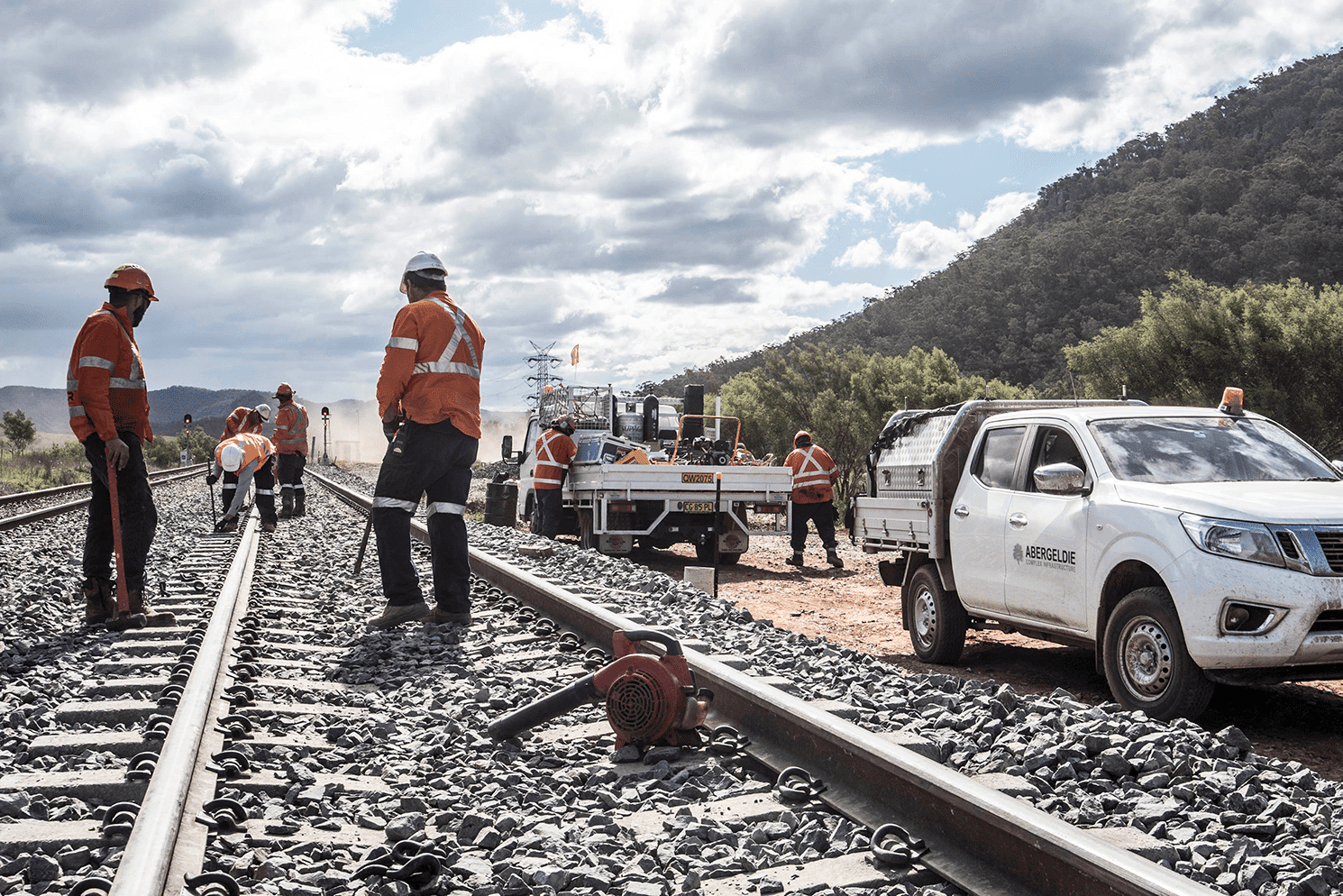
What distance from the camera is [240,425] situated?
17.2 meters

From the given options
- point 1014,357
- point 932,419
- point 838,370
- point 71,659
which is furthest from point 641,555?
point 1014,357

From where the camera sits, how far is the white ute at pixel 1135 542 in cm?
550

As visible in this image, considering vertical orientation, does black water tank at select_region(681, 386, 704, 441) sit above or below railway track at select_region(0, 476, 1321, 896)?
above

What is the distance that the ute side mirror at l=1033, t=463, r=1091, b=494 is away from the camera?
653 cm

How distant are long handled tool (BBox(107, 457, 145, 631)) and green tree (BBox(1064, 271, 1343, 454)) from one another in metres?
32.2

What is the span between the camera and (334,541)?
47.3 feet

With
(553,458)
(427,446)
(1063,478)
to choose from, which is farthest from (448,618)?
(553,458)

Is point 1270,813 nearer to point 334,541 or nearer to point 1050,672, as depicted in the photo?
point 1050,672

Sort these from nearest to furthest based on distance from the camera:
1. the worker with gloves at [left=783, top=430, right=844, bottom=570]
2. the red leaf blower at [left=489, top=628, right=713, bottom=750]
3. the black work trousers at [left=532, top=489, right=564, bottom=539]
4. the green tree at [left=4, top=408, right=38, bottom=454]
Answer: the red leaf blower at [left=489, top=628, right=713, bottom=750], the worker with gloves at [left=783, top=430, right=844, bottom=570], the black work trousers at [left=532, top=489, right=564, bottom=539], the green tree at [left=4, top=408, right=38, bottom=454]

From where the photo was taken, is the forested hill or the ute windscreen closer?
the ute windscreen

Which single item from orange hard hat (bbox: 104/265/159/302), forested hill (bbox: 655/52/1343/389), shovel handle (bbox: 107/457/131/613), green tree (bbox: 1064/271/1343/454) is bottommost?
shovel handle (bbox: 107/457/131/613)

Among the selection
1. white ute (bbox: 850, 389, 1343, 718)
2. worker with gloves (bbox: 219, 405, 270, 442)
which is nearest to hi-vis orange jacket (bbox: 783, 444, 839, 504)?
white ute (bbox: 850, 389, 1343, 718)

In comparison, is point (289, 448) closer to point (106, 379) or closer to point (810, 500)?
point (810, 500)

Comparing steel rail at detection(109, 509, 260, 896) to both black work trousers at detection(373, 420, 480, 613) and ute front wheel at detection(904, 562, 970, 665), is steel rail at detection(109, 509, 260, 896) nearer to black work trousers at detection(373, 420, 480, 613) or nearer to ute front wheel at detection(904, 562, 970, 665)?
black work trousers at detection(373, 420, 480, 613)
